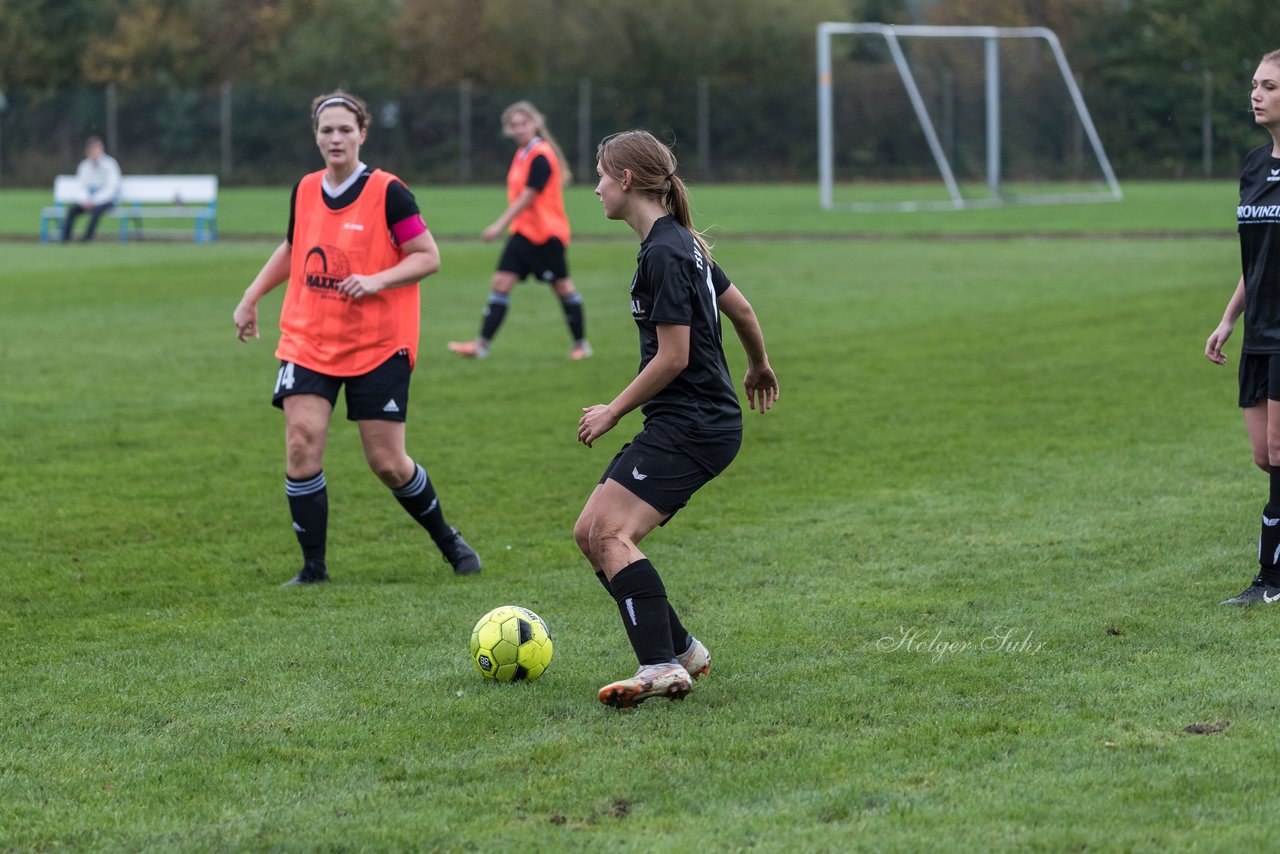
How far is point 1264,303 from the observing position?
229 inches

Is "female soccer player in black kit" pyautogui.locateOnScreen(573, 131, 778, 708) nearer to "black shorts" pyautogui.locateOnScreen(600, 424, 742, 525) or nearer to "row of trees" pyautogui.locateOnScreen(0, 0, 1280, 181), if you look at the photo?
"black shorts" pyautogui.locateOnScreen(600, 424, 742, 525)

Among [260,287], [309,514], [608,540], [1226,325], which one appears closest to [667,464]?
[608,540]

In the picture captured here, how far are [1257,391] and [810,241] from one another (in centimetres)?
2002

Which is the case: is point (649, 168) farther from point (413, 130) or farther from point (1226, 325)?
point (413, 130)

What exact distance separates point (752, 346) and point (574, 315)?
341 inches

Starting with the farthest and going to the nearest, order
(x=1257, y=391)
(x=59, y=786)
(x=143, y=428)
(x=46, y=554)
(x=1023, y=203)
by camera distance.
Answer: (x=1023, y=203)
(x=143, y=428)
(x=46, y=554)
(x=1257, y=391)
(x=59, y=786)

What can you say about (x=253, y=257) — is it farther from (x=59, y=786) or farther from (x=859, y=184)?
(x=59, y=786)

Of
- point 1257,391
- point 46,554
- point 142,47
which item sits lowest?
point 46,554

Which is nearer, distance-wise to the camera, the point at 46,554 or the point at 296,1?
the point at 46,554

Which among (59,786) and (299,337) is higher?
(299,337)

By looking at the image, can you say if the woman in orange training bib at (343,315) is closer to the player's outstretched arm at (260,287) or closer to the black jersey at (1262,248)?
the player's outstretched arm at (260,287)

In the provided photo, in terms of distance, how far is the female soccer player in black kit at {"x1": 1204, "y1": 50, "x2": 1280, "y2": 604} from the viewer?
5.73 meters

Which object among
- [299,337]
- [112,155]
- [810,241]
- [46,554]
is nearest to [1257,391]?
[299,337]

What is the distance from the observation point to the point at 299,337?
659 cm
